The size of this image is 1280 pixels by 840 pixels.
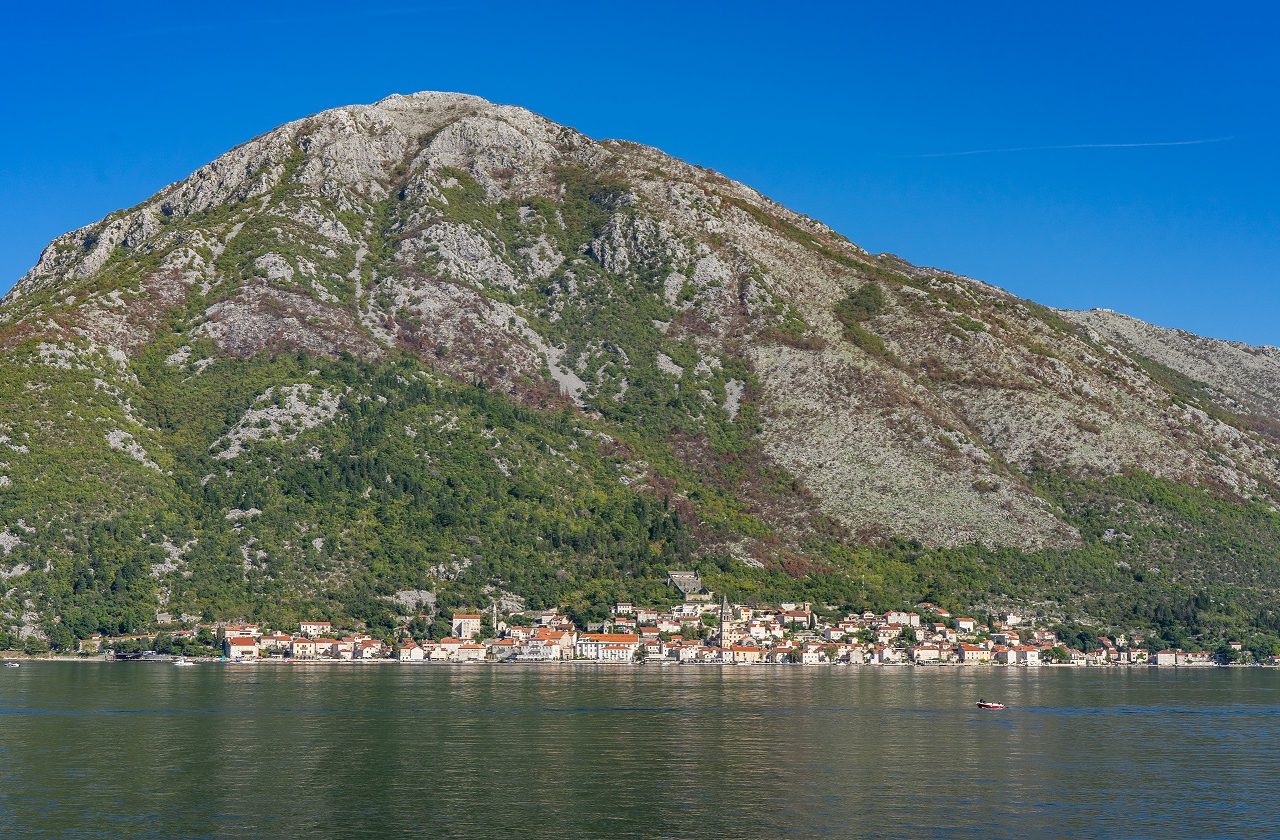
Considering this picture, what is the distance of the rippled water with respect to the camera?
6619 cm

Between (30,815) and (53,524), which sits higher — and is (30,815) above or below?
below

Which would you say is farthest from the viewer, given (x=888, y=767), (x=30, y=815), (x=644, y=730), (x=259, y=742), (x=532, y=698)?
(x=532, y=698)

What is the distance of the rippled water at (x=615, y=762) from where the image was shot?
66188mm

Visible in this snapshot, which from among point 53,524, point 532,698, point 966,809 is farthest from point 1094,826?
point 53,524

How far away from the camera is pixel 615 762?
83.6 metres

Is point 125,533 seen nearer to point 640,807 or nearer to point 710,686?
point 710,686

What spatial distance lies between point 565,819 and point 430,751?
22.7 m

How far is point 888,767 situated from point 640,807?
61.6 feet

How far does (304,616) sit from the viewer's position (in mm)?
185125

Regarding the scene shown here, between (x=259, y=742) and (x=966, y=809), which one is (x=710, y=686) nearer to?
(x=259, y=742)

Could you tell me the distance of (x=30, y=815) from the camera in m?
65.9

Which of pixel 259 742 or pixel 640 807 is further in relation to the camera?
pixel 259 742

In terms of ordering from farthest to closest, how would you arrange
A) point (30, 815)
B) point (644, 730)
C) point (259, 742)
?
point (644, 730) → point (259, 742) → point (30, 815)

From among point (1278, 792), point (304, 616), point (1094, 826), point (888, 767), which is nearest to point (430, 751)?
point (888, 767)
